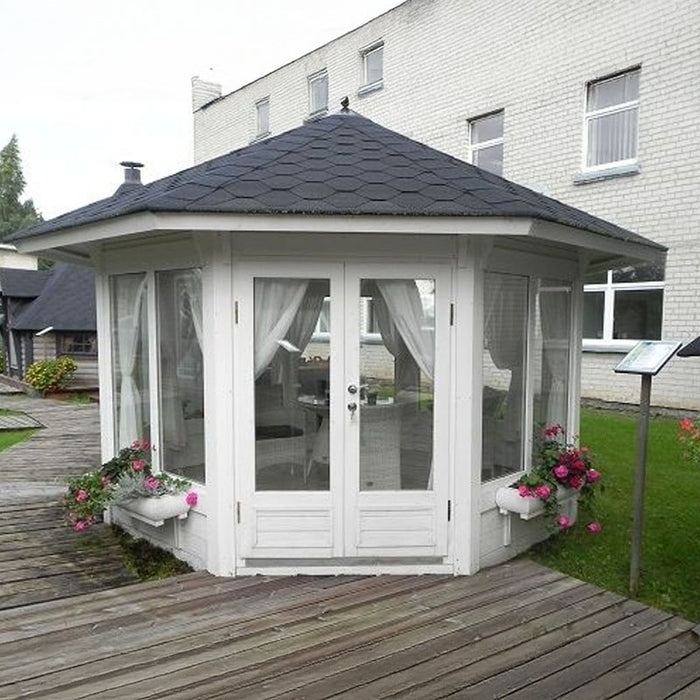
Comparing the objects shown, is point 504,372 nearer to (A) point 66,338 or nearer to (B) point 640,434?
(B) point 640,434

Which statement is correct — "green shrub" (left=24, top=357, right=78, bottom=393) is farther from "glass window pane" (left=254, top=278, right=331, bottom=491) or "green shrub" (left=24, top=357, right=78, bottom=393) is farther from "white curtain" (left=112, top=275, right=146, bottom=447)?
"glass window pane" (left=254, top=278, right=331, bottom=491)

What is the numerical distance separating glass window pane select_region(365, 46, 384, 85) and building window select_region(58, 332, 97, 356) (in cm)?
870

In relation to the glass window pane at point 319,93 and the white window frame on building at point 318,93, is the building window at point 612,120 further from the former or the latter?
the glass window pane at point 319,93

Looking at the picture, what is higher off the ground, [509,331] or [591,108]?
[591,108]

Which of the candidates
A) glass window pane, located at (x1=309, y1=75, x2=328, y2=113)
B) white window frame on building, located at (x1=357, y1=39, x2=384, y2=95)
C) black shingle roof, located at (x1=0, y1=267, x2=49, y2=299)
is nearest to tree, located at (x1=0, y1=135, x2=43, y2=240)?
black shingle roof, located at (x1=0, y1=267, x2=49, y2=299)

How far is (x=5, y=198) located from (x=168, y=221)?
45.8m

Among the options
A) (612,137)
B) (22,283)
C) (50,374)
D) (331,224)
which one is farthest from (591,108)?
(22,283)

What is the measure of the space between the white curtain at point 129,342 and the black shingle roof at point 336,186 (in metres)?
0.56

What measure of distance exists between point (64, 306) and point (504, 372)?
1309 centimetres

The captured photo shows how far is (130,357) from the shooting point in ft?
14.6

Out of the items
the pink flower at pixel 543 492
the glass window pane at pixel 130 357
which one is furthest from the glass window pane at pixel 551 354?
the glass window pane at pixel 130 357

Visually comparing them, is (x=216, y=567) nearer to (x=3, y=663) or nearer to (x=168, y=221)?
(x=3, y=663)

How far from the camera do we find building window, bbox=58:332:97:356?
14359 mm

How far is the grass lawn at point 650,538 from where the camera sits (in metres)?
3.80
